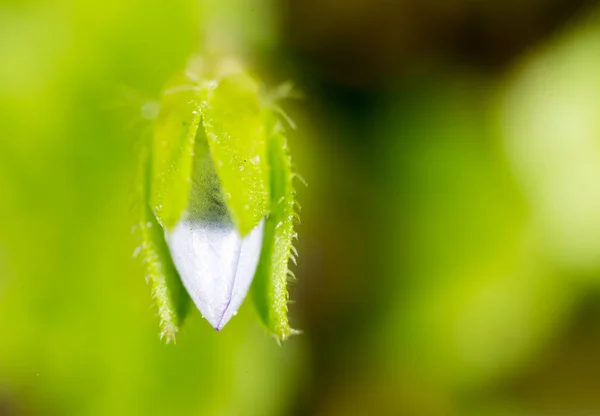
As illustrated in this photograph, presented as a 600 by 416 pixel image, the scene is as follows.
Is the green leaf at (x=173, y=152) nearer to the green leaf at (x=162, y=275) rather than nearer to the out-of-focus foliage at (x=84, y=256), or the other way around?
the green leaf at (x=162, y=275)

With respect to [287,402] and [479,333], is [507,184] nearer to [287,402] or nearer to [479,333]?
[479,333]

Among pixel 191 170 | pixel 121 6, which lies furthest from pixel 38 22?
pixel 191 170

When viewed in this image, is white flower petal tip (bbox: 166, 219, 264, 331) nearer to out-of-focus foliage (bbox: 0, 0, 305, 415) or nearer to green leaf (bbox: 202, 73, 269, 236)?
green leaf (bbox: 202, 73, 269, 236)

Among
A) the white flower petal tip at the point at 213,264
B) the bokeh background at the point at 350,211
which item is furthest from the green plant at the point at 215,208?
the bokeh background at the point at 350,211

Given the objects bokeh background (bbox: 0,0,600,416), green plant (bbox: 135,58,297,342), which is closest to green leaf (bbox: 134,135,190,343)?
green plant (bbox: 135,58,297,342)

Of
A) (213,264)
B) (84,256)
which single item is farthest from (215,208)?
(84,256)

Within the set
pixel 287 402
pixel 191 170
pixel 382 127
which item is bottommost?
pixel 287 402

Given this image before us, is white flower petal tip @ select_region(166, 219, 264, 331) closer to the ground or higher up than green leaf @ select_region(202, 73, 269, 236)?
closer to the ground
